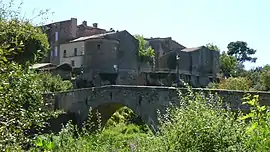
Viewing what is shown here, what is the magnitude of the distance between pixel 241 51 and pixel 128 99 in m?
63.1

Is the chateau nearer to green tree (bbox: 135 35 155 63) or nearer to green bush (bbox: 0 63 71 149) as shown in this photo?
green tree (bbox: 135 35 155 63)

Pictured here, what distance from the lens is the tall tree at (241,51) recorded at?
82.5m

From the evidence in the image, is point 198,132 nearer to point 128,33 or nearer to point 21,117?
point 21,117

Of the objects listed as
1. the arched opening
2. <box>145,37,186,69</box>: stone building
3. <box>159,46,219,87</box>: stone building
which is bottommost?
the arched opening

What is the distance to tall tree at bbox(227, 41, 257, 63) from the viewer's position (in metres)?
82.5

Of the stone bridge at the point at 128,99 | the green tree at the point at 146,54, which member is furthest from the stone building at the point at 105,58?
the stone bridge at the point at 128,99

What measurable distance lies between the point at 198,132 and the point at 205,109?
1.16 feet

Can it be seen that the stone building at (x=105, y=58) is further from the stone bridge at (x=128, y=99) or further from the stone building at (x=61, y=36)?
the stone bridge at (x=128, y=99)

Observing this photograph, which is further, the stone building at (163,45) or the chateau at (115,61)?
the stone building at (163,45)

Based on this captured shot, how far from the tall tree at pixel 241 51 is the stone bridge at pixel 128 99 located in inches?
2291

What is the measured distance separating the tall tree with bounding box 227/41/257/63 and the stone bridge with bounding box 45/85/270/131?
58.2 m

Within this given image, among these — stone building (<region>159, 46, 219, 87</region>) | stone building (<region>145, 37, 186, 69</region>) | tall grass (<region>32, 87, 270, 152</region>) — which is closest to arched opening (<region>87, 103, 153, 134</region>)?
tall grass (<region>32, 87, 270, 152</region>)

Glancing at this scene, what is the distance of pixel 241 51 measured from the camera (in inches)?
3278

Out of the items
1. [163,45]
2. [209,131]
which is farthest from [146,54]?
[209,131]
